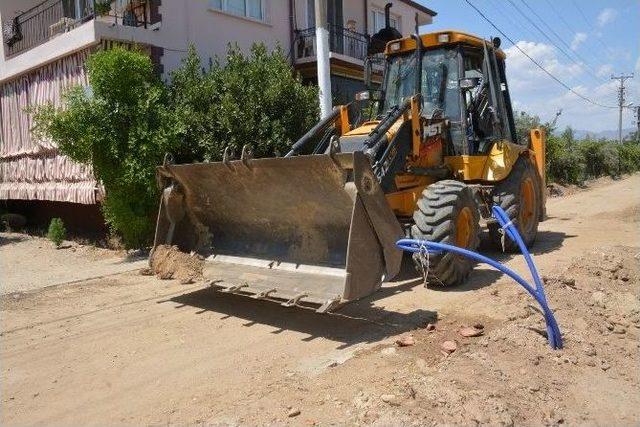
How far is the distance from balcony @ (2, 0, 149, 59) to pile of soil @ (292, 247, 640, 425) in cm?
942

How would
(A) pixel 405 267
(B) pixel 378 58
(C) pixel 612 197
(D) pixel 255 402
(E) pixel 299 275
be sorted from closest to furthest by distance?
(D) pixel 255 402, (E) pixel 299 275, (A) pixel 405 267, (B) pixel 378 58, (C) pixel 612 197

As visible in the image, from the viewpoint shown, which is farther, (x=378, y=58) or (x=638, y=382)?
(x=378, y=58)

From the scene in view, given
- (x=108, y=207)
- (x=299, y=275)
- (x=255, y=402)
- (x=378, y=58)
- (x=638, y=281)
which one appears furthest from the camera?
(x=108, y=207)

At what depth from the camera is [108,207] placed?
9445mm

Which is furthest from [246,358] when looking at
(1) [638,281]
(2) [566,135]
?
(2) [566,135]

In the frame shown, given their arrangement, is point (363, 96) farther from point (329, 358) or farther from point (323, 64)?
point (329, 358)

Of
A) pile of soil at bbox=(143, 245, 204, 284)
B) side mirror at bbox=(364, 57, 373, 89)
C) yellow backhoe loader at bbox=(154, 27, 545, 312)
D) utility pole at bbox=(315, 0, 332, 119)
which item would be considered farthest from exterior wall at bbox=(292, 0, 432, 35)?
pile of soil at bbox=(143, 245, 204, 284)

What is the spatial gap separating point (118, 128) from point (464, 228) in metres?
5.86

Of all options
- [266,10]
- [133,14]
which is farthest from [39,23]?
[266,10]

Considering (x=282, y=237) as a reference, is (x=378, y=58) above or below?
above

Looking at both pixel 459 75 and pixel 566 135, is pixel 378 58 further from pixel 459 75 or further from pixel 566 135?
pixel 566 135

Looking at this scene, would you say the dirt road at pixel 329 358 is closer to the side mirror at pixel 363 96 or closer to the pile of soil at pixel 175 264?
the pile of soil at pixel 175 264

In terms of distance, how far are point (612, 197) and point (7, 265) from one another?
17579mm

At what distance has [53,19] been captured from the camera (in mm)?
12828
